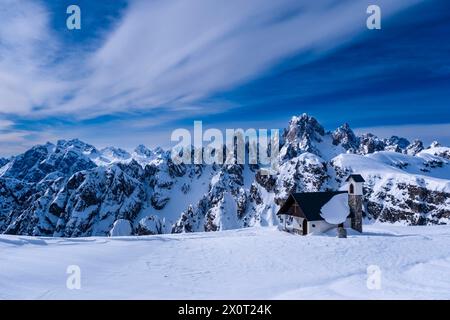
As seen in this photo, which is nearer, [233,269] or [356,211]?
[233,269]

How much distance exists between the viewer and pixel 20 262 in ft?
55.7

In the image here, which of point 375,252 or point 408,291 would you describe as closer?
point 408,291

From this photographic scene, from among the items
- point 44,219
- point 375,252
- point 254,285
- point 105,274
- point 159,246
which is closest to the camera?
point 254,285

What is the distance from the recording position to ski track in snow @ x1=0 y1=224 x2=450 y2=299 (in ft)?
44.1

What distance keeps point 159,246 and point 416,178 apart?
4940 inches

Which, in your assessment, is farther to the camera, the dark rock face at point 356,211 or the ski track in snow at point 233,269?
the dark rock face at point 356,211

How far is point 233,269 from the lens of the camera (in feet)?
61.5

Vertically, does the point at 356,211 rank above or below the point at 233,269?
above

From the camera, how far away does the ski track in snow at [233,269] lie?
44.1 ft

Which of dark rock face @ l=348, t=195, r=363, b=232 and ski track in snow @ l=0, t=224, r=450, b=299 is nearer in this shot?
ski track in snow @ l=0, t=224, r=450, b=299
